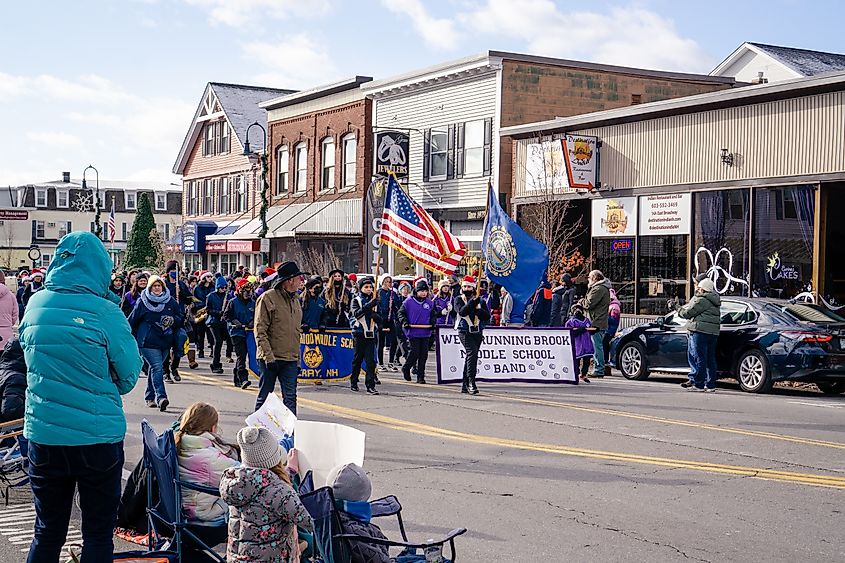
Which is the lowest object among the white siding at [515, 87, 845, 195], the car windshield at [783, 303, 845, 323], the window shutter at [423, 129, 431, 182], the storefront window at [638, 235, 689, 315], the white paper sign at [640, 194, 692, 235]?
the car windshield at [783, 303, 845, 323]

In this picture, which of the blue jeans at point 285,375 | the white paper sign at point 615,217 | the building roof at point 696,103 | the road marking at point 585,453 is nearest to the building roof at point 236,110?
the building roof at point 696,103

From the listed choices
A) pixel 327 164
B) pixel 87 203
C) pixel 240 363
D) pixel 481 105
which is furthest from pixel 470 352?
pixel 87 203

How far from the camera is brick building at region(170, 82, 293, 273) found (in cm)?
5091

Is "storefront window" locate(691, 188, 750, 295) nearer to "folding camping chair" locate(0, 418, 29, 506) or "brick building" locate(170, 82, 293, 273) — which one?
"folding camping chair" locate(0, 418, 29, 506)

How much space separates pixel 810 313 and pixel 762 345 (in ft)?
3.53

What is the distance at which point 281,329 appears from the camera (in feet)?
39.6

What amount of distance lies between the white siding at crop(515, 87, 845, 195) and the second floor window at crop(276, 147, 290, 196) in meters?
20.3

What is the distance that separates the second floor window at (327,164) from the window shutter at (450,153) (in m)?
8.53

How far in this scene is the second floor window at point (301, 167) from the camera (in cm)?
4466

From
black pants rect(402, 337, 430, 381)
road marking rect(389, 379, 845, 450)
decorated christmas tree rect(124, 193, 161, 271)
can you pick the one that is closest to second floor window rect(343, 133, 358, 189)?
black pants rect(402, 337, 430, 381)

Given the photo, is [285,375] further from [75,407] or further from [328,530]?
[75,407]

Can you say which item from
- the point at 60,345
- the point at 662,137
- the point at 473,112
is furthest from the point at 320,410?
the point at 473,112

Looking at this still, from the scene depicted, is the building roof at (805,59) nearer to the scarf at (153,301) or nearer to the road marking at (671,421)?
the road marking at (671,421)

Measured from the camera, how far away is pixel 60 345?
5.29 metres
